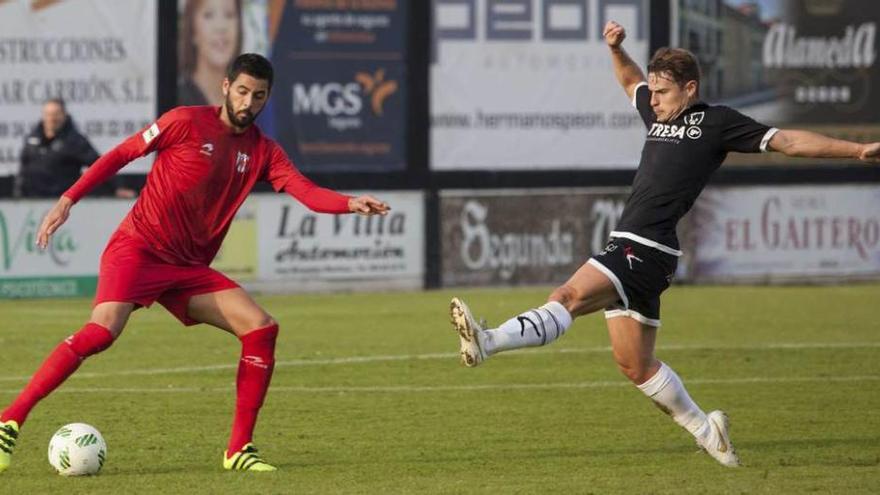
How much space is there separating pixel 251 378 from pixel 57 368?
100cm

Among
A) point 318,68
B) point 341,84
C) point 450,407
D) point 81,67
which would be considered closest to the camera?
point 450,407

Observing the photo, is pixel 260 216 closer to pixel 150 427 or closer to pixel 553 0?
pixel 553 0

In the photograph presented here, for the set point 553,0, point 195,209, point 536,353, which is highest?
point 553,0

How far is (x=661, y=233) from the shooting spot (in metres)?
9.49

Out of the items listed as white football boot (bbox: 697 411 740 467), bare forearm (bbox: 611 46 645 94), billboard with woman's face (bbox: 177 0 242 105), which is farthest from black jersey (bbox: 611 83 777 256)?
billboard with woman's face (bbox: 177 0 242 105)

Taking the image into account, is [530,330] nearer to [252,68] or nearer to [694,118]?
[694,118]

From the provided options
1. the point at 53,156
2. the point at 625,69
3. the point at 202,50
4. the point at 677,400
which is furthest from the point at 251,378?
the point at 202,50

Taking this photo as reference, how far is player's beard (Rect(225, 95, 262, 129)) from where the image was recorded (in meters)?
9.36

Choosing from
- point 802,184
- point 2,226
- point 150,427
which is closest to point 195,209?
point 150,427

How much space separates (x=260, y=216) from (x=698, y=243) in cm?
608

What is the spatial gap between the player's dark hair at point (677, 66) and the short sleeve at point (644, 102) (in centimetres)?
39

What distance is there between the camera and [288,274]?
23.0m

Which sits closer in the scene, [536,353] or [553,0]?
[536,353]

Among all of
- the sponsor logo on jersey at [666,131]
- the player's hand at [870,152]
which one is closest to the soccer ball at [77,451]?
the sponsor logo on jersey at [666,131]
